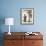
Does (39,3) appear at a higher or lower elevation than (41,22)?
higher

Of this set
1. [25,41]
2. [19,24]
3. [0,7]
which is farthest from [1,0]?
[25,41]

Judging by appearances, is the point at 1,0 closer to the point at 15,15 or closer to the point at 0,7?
the point at 0,7

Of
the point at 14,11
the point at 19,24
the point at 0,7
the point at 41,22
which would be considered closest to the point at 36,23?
the point at 41,22

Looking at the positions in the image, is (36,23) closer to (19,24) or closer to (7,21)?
(19,24)

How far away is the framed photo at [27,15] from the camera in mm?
4566

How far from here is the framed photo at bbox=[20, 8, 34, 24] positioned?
4.57 meters

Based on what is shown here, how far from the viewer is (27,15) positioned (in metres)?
4.59

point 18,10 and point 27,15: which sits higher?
point 18,10

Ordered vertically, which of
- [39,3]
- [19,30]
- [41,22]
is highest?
[39,3]

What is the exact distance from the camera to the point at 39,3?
4.59 meters

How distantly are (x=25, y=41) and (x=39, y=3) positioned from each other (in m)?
1.44

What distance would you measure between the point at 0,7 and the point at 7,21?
68cm

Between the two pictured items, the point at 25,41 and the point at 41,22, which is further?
the point at 41,22

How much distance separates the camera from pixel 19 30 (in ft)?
15.1
